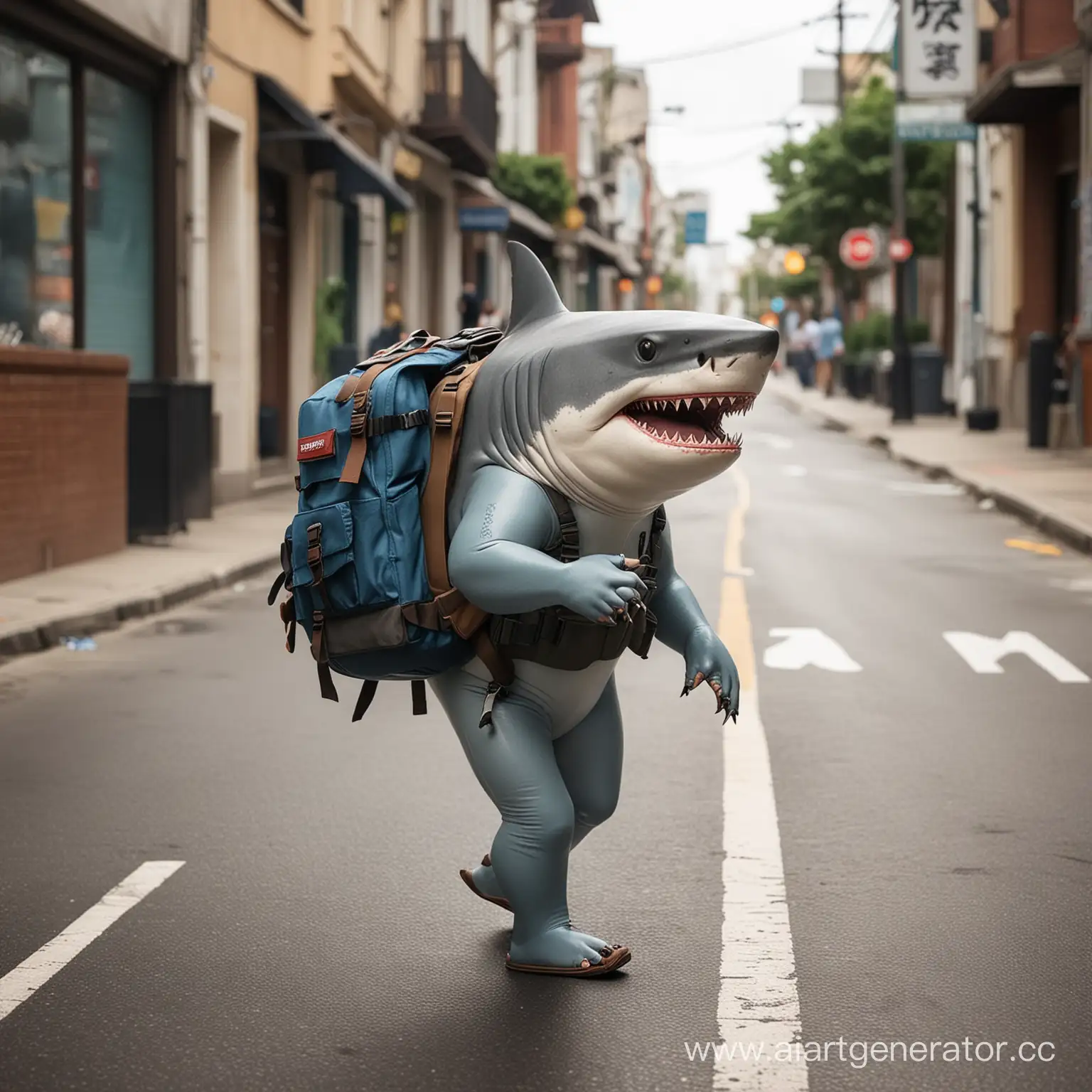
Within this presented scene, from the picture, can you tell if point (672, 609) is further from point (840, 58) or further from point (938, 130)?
point (840, 58)

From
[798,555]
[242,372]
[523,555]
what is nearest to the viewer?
[523,555]

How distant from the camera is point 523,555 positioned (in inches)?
167

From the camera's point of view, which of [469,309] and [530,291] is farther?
[469,309]

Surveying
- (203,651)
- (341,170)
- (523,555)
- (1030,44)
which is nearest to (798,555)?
(203,651)

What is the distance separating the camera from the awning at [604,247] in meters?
64.2

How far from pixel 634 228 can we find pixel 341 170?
8591 cm

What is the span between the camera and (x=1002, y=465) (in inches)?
914

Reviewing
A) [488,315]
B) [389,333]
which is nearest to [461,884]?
[389,333]

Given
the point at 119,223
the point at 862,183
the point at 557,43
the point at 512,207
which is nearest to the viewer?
the point at 119,223

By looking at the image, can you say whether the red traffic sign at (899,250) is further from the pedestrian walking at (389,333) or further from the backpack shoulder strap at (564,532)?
the backpack shoulder strap at (564,532)

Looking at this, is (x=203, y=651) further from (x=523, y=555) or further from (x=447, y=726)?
(x=523, y=555)

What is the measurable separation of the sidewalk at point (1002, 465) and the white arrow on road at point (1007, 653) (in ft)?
15.3

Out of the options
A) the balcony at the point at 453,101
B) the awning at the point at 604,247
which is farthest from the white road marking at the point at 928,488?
the awning at the point at 604,247

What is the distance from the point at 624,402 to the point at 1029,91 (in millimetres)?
Answer: 23954
